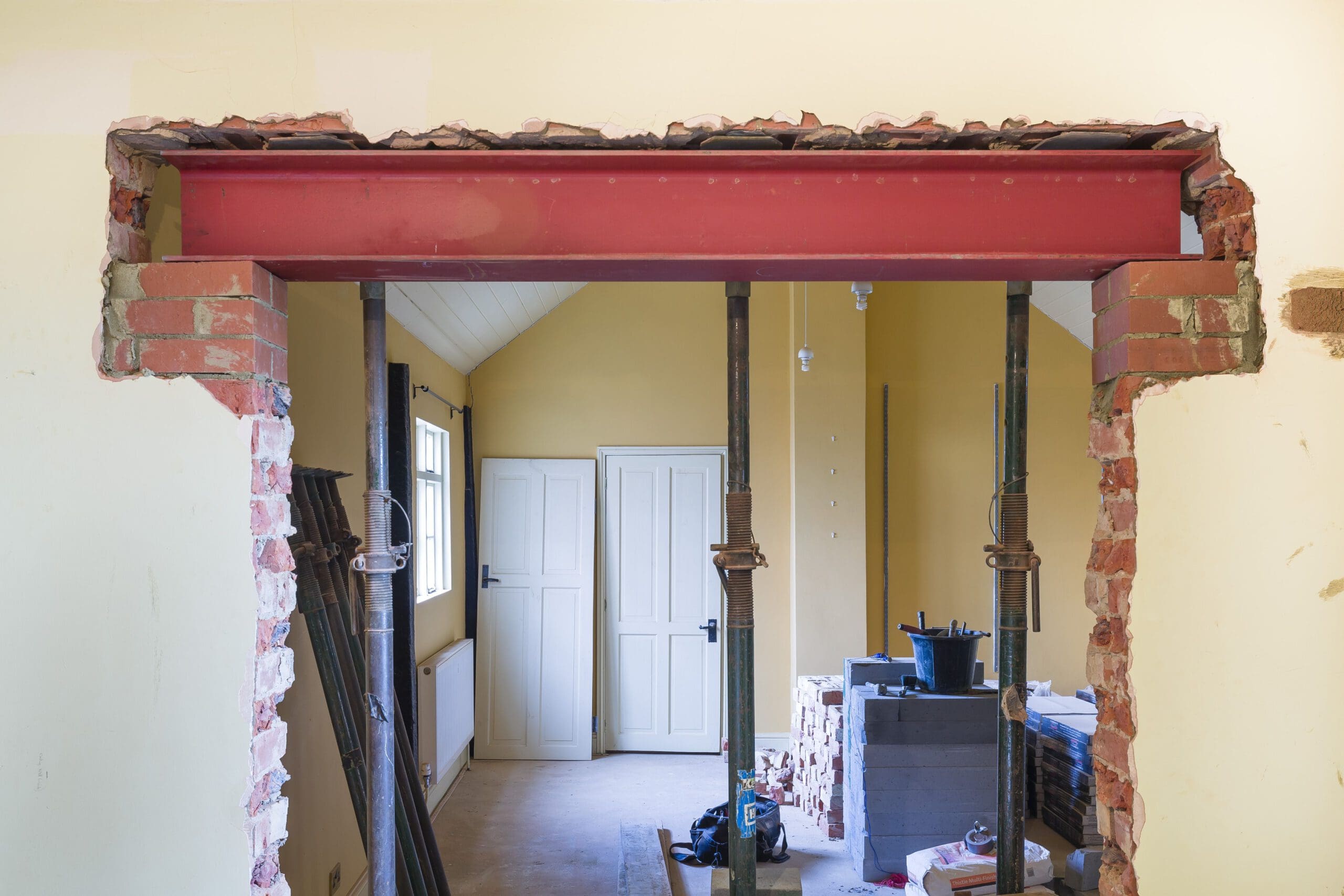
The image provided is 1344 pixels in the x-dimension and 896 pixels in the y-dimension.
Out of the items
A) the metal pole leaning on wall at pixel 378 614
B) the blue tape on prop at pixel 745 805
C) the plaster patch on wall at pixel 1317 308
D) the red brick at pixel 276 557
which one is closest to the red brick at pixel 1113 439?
the plaster patch on wall at pixel 1317 308

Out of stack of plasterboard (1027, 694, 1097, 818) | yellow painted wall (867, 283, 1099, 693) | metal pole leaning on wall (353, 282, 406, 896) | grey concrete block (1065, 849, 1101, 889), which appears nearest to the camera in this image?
metal pole leaning on wall (353, 282, 406, 896)

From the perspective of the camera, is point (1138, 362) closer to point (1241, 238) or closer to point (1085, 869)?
point (1241, 238)

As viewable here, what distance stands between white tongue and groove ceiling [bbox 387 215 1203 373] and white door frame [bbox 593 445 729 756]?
3.65 feet

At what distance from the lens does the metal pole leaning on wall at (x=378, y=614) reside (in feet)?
6.76

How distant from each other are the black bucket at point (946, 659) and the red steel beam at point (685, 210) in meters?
2.47

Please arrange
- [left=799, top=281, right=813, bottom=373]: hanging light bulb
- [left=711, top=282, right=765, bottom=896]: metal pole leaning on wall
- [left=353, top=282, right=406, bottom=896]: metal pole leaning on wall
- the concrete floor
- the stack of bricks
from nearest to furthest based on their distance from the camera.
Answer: [left=353, top=282, right=406, bottom=896]: metal pole leaning on wall < [left=711, top=282, right=765, bottom=896]: metal pole leaning on wall < the concrete floor < the stack of bricks < [left=799, top=281, right=813, bottom=373]: hanging light bulb

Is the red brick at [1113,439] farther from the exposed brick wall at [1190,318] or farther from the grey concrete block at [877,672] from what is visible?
the grey concrete block at [877,672]

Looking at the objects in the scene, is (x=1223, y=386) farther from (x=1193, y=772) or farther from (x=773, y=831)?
(x=773, y=831)

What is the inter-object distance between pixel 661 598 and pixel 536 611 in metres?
0.91

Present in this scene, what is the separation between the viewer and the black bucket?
3938 millimetres

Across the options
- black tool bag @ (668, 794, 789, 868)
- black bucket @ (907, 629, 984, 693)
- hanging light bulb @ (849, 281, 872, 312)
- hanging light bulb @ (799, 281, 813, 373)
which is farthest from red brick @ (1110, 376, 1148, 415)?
hanging light bulb @ (799, 281, 813, 373)

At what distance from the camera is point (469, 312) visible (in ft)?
16.4

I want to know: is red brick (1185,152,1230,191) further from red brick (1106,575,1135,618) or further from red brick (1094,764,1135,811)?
red brick (1094,764,1135,811)

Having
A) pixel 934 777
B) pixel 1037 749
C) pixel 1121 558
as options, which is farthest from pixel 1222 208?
pixel 1037 749
